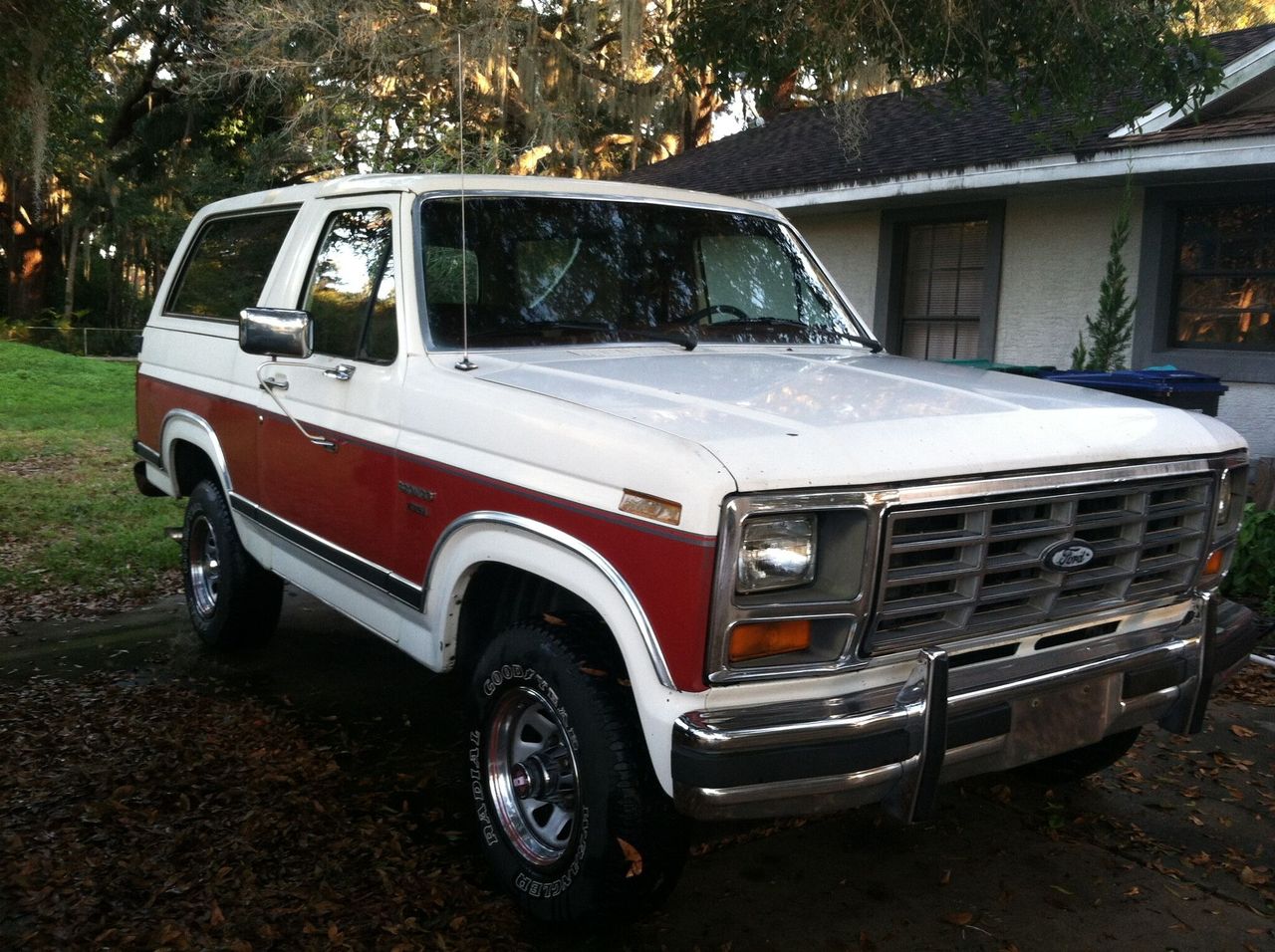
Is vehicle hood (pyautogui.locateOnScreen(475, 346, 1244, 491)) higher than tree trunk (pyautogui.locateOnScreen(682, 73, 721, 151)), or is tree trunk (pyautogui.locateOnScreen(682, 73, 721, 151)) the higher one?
tree trunk (pyautogui.locateOnScreen(682, 73, 721, 151))

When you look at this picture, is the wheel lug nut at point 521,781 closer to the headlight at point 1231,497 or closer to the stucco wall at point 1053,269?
the headlight at point 1231,497

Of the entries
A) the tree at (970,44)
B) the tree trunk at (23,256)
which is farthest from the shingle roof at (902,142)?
the tree trunk at (23,256)

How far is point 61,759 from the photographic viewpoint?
14.2ft

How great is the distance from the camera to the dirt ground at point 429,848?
3.24 metres

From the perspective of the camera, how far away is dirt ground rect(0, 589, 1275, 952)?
128 inches

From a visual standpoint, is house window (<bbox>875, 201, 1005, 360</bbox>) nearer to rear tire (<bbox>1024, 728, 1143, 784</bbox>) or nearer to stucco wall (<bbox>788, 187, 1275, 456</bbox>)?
stucco wall (<bbox>788, 187, 1275, 456</bbox>)

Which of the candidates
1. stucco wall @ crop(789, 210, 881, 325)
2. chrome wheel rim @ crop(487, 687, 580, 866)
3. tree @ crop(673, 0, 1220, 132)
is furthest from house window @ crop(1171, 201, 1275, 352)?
chrome wheel rim @ crop(487, 687, 580, 866)

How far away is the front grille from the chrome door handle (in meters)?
2.12

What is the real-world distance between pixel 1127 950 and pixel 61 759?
359 cm

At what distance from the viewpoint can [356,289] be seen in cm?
429

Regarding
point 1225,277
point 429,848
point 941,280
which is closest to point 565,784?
point 429,848

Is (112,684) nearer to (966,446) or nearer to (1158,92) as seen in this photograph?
(966,446)

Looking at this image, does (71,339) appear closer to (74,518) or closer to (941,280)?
(74,518)

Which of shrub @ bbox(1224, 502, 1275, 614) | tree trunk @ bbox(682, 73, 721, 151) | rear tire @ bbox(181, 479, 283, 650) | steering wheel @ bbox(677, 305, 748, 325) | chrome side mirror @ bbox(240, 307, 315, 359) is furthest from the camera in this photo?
tree trunk @ bbox(682, 73, 721, 151)
